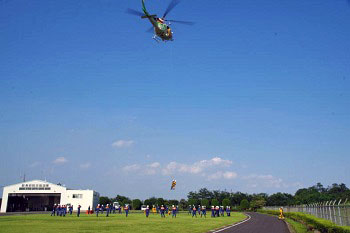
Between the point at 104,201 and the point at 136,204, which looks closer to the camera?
the point at 104,201

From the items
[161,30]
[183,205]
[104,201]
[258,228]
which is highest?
[161,30]

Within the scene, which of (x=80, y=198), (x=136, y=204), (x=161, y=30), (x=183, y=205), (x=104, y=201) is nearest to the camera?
(x=161, y=30)

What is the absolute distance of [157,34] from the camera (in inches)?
1054

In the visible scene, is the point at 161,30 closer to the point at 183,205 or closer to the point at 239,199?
the point at 183,205

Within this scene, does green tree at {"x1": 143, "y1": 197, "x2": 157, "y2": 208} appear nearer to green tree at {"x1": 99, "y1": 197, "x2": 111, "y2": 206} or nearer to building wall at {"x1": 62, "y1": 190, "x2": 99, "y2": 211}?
green tree at {"x1": 99, "y1": 197, "x2": 111, "y2": 206}

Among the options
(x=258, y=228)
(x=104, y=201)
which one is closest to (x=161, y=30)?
(x=258, y=228)

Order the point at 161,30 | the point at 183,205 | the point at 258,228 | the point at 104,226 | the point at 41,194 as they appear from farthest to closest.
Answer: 1. the point at 183,205
2. the point at 41,194
3. the point at 161,30
4. the point at 258,228
5. the point at 104,226

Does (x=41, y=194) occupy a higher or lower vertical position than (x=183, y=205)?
higher

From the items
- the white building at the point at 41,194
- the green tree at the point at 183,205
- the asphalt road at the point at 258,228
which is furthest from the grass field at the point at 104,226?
the green tree at the point at 183,205

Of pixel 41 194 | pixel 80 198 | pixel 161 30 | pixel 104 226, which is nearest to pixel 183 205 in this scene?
pixel 80 198

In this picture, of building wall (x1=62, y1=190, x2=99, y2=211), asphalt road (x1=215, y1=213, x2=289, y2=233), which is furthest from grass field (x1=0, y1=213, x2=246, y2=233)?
building wall (x1=62, y1=190, x2=99, y2=211)

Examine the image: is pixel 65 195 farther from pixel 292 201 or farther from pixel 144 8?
pixel 292 201

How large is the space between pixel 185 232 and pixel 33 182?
68.0 meters

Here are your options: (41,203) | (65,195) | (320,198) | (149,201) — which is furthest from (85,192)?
(320,198)
